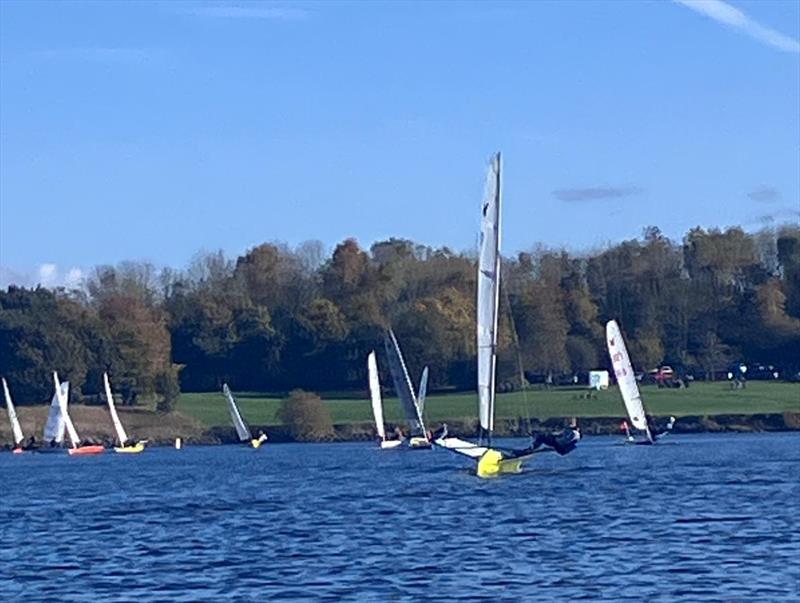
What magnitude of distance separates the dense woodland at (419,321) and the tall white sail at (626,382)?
3918 cm

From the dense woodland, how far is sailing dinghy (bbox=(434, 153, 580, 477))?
72365 millimetres

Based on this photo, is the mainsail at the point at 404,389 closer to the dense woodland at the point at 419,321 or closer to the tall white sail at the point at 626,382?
the tall white sail at the point at 626,382

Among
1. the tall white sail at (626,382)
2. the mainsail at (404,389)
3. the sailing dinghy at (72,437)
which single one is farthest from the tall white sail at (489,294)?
the sailing dinghy at (72,437)

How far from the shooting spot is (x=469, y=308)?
137250 millimetres

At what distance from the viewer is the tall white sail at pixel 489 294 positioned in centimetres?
5362

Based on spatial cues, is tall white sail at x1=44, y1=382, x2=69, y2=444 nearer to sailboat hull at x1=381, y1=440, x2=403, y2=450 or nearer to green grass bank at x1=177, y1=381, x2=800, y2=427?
green grass bank at x1=177, y1=381, x2=800, y2=427

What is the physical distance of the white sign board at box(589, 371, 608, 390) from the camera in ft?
433

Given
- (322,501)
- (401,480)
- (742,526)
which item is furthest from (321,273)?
(742,526)

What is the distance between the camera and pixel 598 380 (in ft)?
434

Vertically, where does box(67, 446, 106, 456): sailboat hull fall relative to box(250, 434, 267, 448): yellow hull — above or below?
below

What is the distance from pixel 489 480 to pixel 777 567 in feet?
81.8

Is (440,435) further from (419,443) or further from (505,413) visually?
(505,413)

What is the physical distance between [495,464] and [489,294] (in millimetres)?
4708

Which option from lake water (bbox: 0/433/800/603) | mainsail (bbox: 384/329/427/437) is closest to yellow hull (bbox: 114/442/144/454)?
mainsail (bbox: 384/329/427/437)
